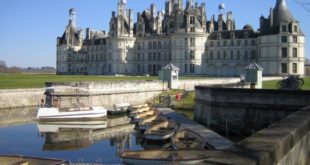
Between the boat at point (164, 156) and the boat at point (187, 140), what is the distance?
5.86 feet

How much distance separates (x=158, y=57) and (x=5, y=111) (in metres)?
56.5

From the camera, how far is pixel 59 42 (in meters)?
110

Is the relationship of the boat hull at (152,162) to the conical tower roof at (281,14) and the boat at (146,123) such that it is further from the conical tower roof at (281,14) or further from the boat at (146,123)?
the conical tower roof at (281,14)

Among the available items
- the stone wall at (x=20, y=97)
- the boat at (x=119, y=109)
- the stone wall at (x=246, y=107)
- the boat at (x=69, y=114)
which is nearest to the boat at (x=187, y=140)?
the stone wall at (x=246, y=107)

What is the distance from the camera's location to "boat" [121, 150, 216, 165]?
14.4 metres

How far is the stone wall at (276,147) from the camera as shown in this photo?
470 centimetres

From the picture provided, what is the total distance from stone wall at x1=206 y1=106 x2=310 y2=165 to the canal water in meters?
11.5

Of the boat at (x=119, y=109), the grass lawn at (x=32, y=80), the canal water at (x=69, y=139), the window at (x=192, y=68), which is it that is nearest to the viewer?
the canal water at (x=69, y=139)

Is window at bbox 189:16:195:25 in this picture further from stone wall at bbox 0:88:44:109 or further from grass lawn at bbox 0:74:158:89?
stone wall at bbox 0:88:44:109

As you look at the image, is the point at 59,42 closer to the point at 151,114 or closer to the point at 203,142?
the point at 151,114

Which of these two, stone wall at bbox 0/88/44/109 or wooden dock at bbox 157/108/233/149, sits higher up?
stone wall at bbox 0/88/44/109

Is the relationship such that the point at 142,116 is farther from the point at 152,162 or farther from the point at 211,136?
the point at 152,162

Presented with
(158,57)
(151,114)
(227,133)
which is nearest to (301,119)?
(227,133)

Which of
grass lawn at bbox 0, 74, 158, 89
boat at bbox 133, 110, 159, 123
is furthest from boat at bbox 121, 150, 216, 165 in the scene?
grass lawn at bbox 0, 74, 158, 89
